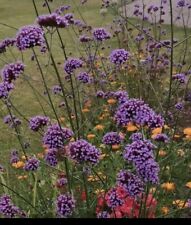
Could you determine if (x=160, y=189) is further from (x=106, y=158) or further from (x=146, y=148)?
(x=146, y=148)

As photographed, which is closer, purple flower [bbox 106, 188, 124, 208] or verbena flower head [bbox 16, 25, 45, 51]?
purple flower [bbox 106, 188, 124, 208]

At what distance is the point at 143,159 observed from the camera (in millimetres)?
1721

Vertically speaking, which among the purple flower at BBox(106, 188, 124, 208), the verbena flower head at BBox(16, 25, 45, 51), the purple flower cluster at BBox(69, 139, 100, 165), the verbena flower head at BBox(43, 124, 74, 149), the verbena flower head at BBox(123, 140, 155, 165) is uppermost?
the verbena flower head at BBox(16, 25, 45, 51)

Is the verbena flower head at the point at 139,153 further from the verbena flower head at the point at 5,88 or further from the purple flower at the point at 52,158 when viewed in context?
the verbena flower head at the point at 5,88

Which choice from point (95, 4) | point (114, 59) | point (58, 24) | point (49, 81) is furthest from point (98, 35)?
point (95, 4)

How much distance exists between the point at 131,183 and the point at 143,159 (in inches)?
7.6

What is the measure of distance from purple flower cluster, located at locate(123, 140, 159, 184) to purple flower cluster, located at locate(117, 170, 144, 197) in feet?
0.32

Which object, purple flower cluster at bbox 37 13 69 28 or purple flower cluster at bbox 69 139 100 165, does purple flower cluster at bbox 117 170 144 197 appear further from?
purple flower cluster at bbox 37 13 69 28

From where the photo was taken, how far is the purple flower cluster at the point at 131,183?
188cm

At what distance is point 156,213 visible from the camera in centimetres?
288

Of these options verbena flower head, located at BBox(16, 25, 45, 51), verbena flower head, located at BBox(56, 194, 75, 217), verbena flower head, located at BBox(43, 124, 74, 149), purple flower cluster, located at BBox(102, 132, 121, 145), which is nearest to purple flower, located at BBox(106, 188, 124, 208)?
verbena flower head, located at BBox(56, 194, 75, 217)

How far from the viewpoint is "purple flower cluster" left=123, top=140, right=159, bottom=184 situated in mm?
1721

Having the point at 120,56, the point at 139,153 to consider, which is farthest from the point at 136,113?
the point at 120,56

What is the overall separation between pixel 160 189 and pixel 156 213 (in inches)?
9.6
